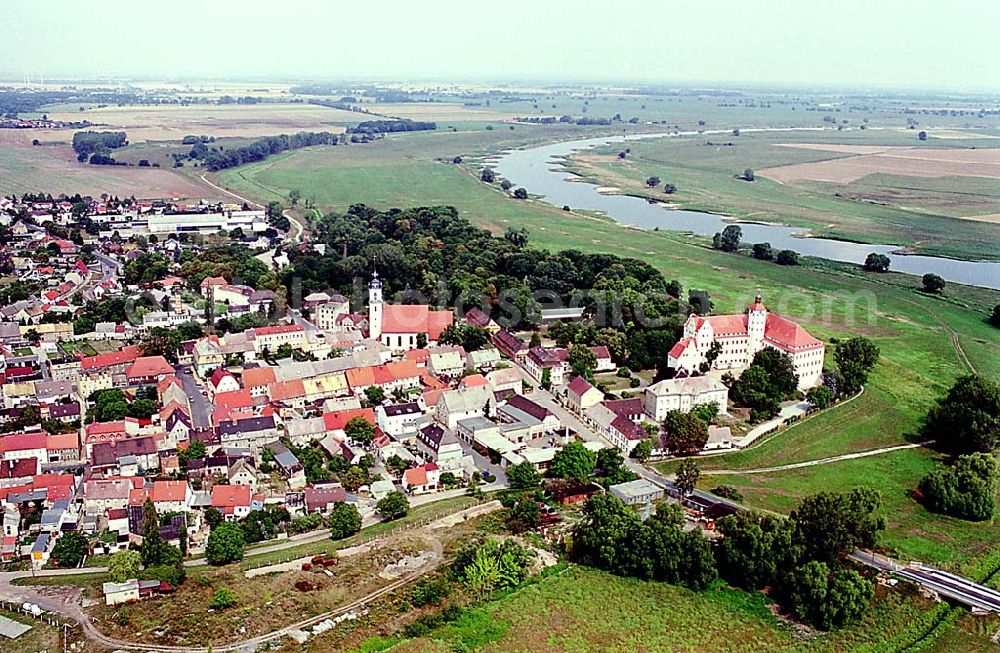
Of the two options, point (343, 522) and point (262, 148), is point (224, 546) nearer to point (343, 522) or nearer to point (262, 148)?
point (343, 522)

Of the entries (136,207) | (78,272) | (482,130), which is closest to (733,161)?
(482,130)

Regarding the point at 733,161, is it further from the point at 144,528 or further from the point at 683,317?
the point at 144,528

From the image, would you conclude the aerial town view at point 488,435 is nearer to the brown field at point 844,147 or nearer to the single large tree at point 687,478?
the single large tree at point 687,478

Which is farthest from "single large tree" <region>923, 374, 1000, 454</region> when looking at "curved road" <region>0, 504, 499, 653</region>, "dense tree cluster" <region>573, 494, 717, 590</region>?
"curved road" <region>0, 504, 499, 653</region>

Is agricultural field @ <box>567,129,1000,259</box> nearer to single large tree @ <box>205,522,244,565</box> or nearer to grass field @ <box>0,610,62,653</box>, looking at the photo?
single large tree @ <box>205,522,244,565</box>

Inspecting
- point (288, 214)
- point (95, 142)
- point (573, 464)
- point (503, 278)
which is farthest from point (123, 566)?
point (95, 142)

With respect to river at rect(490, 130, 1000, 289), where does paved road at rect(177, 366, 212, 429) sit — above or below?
below

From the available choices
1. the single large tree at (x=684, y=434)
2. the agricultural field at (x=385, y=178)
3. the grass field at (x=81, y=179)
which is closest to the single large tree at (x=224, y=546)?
the single large tree at (x=684, y=434)
